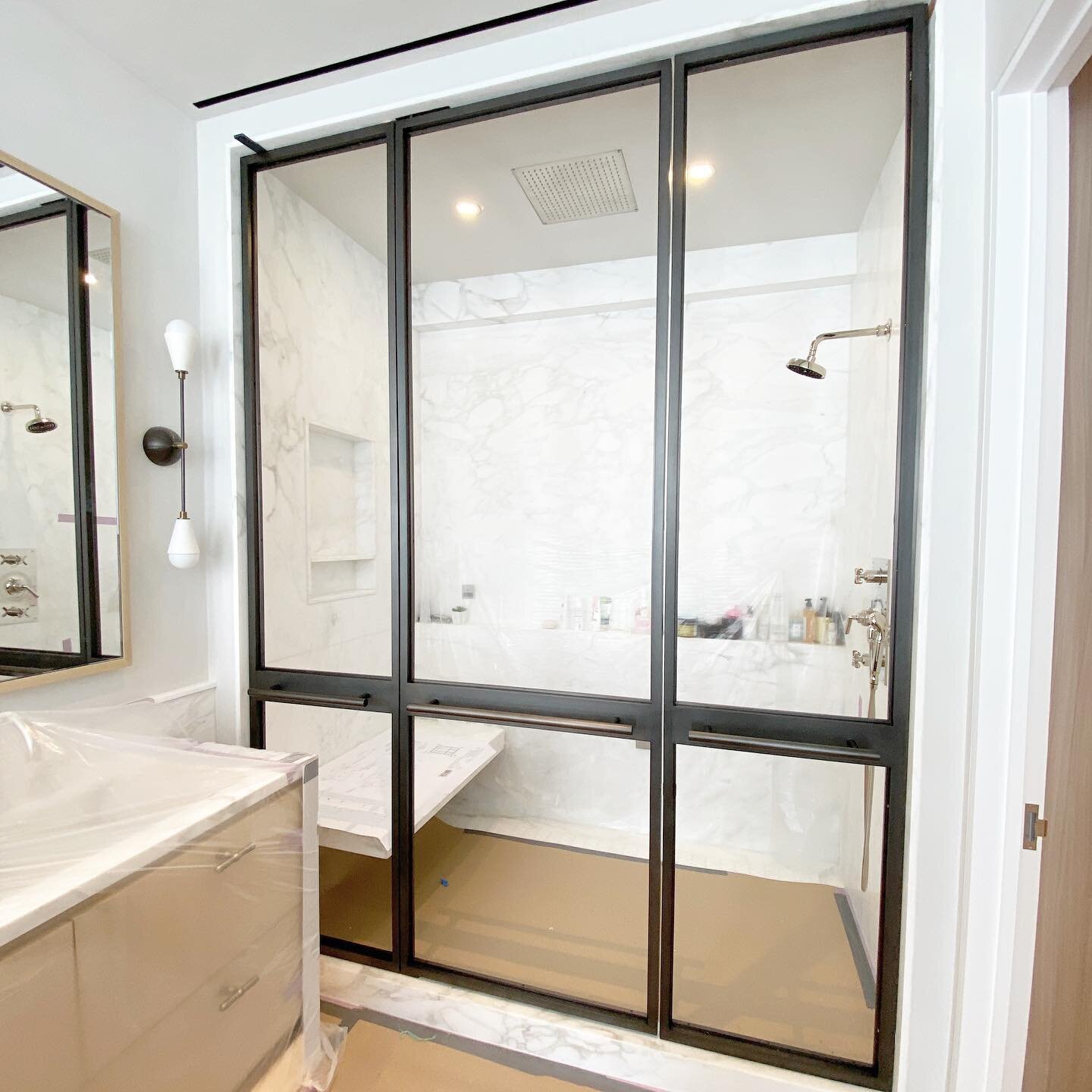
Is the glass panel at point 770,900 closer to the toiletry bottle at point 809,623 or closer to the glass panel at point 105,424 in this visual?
the toiletry bottle at point 809,623

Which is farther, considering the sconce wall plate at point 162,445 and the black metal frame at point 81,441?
the sconce wall plate at point 162,445

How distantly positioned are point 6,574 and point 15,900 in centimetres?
79

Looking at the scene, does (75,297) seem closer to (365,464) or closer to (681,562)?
(365,464)

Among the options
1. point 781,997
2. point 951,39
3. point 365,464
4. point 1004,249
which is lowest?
point 781,997

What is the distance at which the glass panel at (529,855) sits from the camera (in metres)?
1.63

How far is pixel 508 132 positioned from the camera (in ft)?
5.32

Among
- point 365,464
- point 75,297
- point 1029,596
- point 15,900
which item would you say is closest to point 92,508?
point 75,297

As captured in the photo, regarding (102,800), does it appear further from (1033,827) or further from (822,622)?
(1033,827)

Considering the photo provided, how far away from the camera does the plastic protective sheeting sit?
3.03ft

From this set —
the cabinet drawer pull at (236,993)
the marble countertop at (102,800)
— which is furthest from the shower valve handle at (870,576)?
the cabinet drawer pull at (236,993)

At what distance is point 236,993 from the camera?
1265 mm

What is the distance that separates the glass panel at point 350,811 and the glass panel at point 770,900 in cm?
86

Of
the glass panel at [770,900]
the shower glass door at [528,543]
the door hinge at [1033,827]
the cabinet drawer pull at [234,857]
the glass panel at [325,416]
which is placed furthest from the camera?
the glass panel at [325,416]

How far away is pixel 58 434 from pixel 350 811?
4.18 ft
